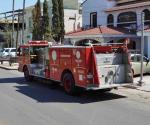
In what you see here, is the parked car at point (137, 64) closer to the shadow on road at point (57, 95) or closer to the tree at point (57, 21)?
the shadow on road at point (57, 95)

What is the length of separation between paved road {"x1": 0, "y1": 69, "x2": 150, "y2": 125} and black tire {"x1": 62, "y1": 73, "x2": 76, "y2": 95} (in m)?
0.29

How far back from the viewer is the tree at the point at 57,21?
55500 millimetres

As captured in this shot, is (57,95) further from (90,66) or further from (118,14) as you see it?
(118,14)

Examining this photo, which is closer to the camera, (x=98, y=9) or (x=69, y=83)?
(x=69, y=83)

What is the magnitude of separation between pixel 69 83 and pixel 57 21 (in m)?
40.0

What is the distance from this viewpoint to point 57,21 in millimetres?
56094

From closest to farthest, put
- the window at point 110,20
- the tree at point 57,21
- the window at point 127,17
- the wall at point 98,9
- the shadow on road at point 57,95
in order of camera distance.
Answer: the shadow on road at point 57,95 → the window at point 127,17 → the window at point 110,20 → the wall at point 98,9 → the tree at point 57,21

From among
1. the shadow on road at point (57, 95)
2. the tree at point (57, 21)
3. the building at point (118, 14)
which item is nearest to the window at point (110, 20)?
the building at point (118, 14)

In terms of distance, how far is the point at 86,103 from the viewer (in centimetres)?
1444

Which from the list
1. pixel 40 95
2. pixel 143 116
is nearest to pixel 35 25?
pixel 40 95

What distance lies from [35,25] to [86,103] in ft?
151

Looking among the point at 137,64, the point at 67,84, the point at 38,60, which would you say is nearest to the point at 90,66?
the point at 67,84

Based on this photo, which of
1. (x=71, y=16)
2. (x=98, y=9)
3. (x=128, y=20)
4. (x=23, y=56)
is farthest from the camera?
(x=71, y=16)

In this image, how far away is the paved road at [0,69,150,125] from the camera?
36.9 feet
